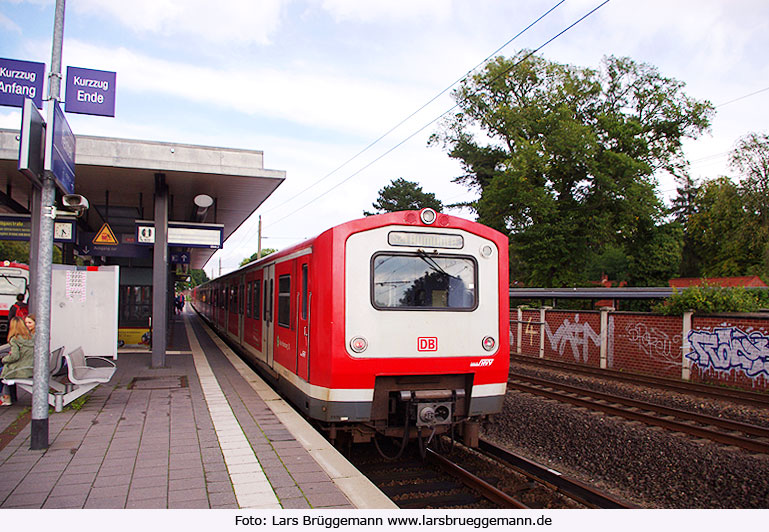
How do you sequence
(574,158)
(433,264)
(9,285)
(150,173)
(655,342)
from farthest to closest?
1. (574,158)
2. (9,285)
3. (655,342)
4. (150,173)
5. (433,264)

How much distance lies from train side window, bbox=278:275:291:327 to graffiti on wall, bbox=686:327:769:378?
9.78 metres

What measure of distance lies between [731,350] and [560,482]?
8483mm

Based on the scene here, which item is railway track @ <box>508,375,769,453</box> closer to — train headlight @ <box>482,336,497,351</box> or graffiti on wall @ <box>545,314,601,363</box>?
train headlight @ <box>482,336,497,351</box>

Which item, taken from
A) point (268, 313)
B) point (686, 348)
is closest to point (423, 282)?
point (268, 313)

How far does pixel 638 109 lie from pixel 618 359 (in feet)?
69.8

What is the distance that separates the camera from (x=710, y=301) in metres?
13.0

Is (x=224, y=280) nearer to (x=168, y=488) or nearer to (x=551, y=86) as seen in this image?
(x=168, y=488)

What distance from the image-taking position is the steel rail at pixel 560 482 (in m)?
5.34

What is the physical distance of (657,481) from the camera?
626 centimetres

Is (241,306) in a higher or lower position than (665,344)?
higher

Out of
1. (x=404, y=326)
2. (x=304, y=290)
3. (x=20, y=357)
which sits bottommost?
(x=20, y=357)

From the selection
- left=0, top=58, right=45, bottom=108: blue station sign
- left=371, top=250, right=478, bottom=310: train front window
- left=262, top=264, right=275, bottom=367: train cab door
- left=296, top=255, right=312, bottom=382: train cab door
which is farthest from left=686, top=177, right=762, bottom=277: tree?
left=0, top=58, right=45, bottom=108: blue station sign

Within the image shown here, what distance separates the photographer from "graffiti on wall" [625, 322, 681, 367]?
44.5 ft

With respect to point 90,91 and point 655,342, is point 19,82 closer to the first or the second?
point 90,91
